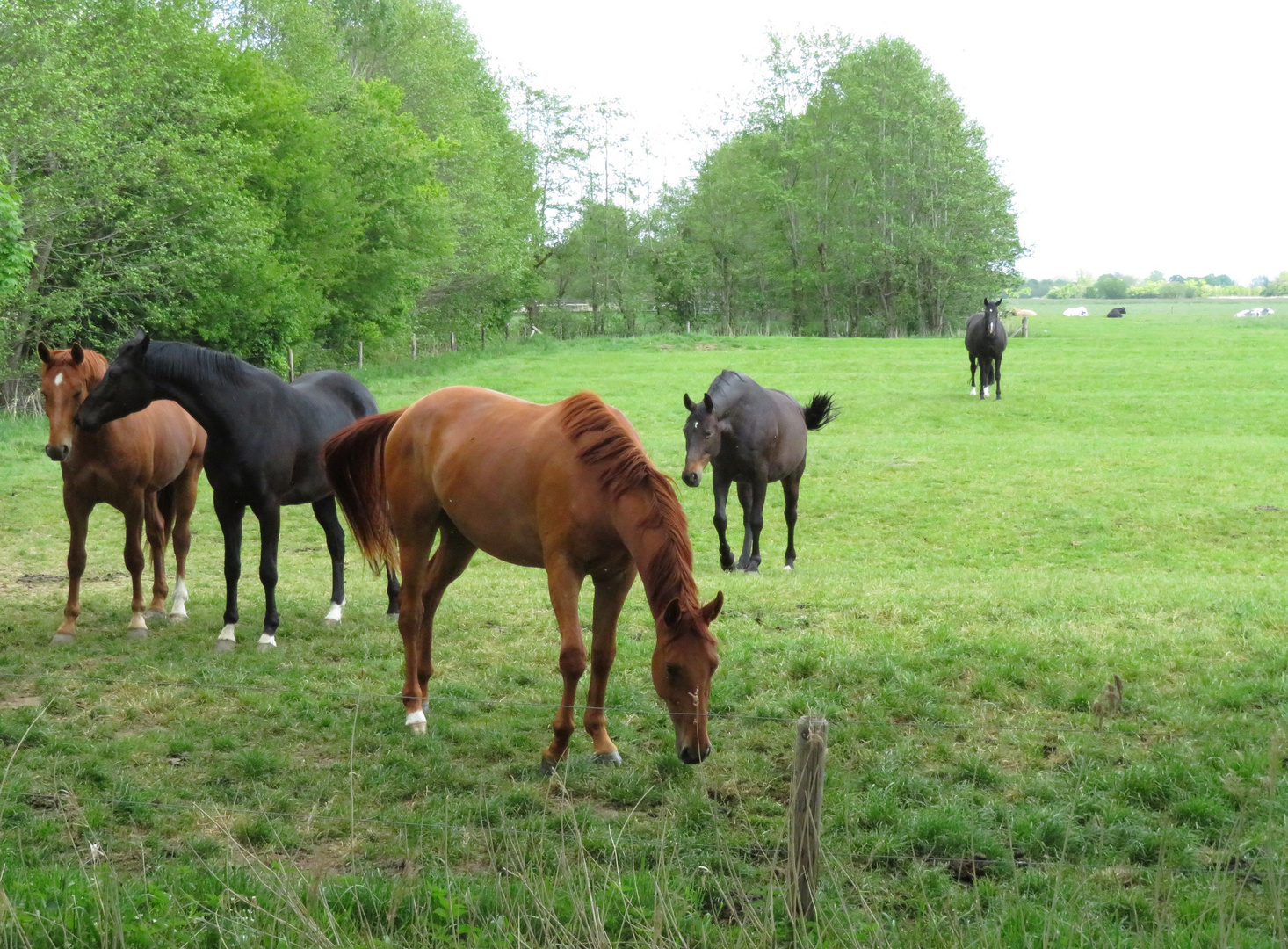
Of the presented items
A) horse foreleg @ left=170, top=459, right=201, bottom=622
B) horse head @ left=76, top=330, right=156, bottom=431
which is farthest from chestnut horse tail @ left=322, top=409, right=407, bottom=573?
horse foreleg @ left=170, top=459, right=201, bottom=622

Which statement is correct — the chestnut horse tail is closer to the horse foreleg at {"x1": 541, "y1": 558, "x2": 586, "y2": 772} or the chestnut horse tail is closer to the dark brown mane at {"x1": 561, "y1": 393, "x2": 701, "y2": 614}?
the dark brown mane at {"x1": 561, "y1": 393, "x2": 701, "y2": 614}

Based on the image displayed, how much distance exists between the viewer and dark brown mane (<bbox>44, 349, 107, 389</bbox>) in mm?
7820

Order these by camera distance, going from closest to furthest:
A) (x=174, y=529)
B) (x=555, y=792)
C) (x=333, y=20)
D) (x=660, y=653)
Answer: (x=660, y=653) → (x=555, y=792) → (x=174, y=529) → (x=333, y=20)

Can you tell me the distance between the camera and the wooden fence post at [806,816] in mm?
3482

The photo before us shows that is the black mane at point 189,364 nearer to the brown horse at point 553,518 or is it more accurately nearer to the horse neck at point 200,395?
the horse neck at point 200,395

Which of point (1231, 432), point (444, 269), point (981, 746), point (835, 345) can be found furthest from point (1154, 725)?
point (444, 269)

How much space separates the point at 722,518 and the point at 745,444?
0.84 metres

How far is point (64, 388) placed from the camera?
306 inches

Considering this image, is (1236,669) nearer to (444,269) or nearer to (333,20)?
(444,269)

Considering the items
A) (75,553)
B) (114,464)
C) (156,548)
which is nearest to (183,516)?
(156,548)

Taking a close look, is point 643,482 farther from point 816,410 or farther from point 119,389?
point 816,410

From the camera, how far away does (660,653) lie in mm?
4719

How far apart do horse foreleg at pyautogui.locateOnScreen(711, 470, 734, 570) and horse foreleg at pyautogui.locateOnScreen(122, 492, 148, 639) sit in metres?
5.44

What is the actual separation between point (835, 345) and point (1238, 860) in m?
36.8
